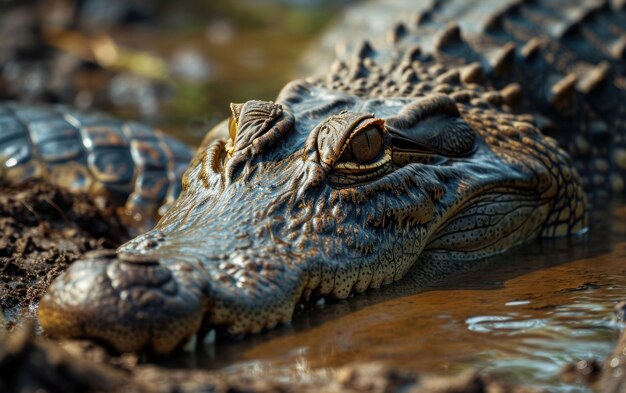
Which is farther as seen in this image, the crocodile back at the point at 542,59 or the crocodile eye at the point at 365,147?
the crocodile back at the point at 542,59

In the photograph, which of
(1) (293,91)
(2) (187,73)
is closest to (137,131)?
(1) (293,91)

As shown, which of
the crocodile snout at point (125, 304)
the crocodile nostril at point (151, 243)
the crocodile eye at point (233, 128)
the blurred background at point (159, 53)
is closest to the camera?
the crocodile snout at point (125, 304)

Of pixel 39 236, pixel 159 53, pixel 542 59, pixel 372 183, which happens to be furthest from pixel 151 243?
pixel 159 53

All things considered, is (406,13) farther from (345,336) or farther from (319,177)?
(345,336)

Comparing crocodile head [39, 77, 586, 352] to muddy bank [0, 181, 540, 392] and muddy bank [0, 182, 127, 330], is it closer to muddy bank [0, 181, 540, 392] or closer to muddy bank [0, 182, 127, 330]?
muddy bank [0, 181, 540, 392]

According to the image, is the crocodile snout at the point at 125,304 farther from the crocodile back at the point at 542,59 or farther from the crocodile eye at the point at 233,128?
the crocodile back at the point at 542,59

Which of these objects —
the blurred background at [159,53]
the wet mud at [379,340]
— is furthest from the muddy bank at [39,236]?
the blurred background at [159,53]
